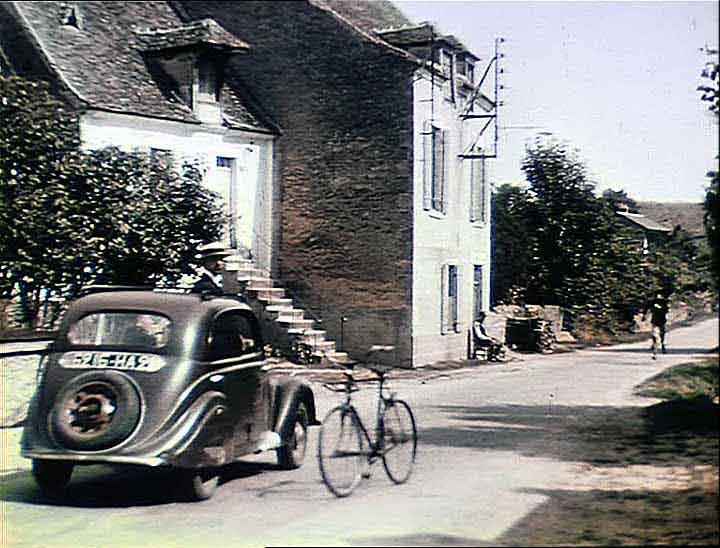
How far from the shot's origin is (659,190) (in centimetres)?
221

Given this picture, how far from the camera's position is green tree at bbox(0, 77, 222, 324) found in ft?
9.28

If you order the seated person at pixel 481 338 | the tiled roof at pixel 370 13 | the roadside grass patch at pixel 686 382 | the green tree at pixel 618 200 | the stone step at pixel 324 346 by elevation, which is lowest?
the roadside grass patch at pixel 686 382

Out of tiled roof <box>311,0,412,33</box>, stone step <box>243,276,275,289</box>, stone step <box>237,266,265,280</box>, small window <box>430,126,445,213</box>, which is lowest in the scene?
stone step <box>243,276,275,289</box>

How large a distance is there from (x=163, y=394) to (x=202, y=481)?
0.74 ft

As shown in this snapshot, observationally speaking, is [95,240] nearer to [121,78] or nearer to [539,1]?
[121,78]

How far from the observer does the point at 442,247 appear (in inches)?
92.2

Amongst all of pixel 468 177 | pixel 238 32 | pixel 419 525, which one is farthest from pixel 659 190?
pixel 238 32

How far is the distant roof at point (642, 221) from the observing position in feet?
7.20

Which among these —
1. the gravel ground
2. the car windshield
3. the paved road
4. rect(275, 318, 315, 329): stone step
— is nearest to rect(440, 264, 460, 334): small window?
the paved road

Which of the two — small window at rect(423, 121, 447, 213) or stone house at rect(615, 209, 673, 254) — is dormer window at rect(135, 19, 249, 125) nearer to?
small window at rect(423, 121, 447, 213)

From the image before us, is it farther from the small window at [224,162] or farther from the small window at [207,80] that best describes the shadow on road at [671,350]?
the small window at [207,80]

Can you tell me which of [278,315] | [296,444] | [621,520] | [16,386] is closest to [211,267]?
[278,315]

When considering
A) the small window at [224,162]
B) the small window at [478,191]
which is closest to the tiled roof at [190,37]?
the small window at [224,162]

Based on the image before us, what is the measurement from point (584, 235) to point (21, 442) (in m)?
1.52
